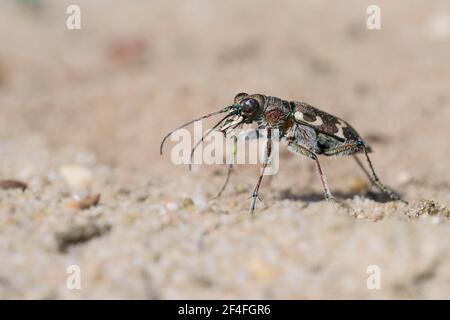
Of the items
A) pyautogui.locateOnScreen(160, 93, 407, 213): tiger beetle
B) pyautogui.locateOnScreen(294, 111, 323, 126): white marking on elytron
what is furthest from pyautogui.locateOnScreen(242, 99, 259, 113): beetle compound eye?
pyautogui.locateOnScreen(294, 111, 323, 126): white marking on elytron

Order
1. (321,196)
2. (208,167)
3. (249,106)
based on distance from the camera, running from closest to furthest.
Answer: (249,106), (321,196), (208,167)

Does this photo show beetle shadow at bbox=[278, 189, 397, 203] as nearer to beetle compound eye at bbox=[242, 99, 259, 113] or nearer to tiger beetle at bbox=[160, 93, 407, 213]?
tiger beetle at bbox=[160, 93, 407, 213]

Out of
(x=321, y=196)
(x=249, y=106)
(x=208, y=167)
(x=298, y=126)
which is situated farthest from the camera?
(x=208, y=167)

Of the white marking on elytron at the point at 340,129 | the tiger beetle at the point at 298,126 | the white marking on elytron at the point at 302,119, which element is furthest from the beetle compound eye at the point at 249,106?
the white marking on elytron at the point at 340,129

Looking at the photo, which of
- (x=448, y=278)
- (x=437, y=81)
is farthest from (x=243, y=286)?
(x=437, y=81)

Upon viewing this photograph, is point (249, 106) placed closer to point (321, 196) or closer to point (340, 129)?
point (340, 129)

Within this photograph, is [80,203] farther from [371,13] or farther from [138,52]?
[371,13]

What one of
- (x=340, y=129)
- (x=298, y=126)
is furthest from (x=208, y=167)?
(x=340, y=129)
